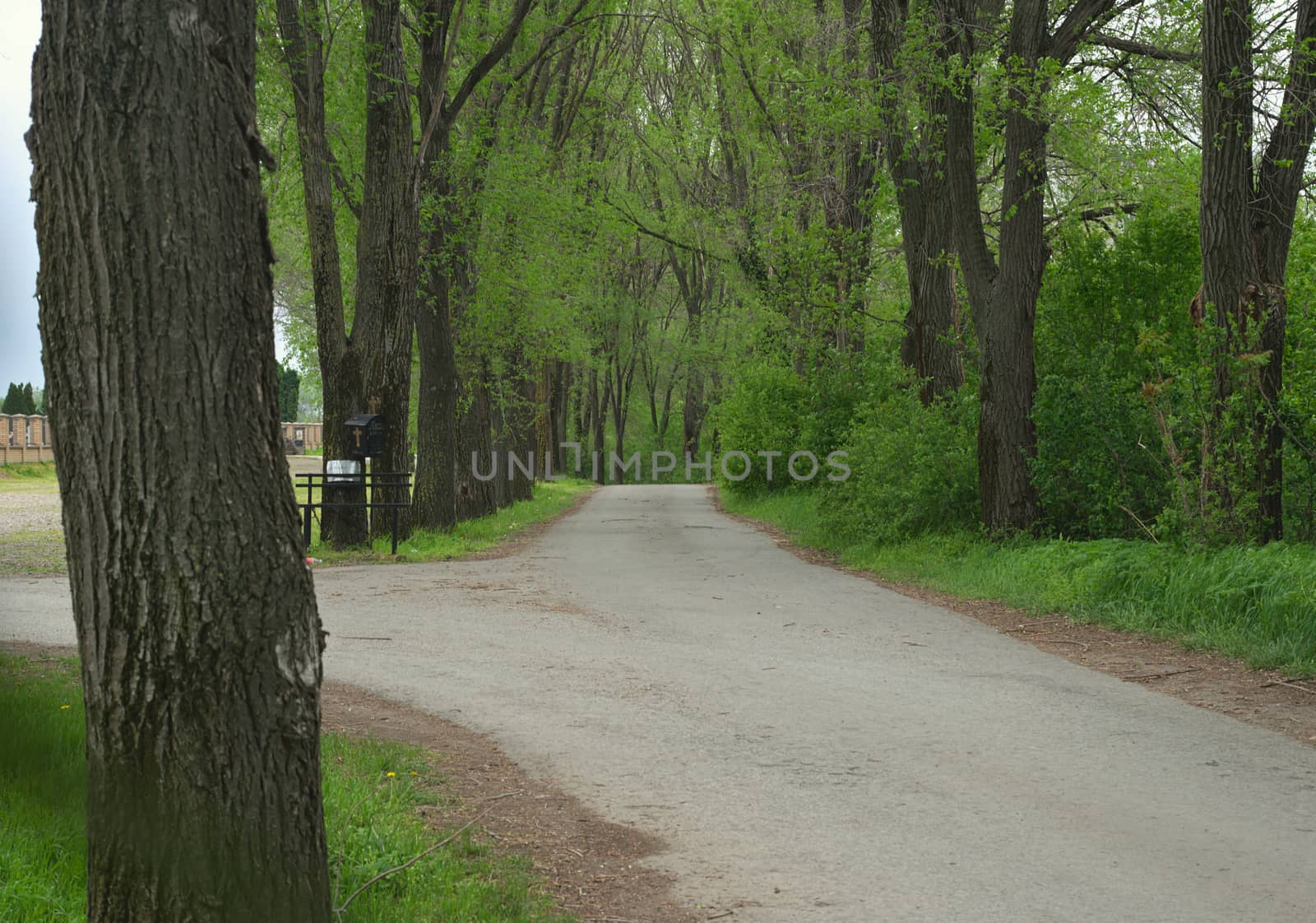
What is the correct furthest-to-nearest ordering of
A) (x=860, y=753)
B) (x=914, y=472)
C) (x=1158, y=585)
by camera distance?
(x=914, y=472), (x=1158, y=585), (x=860, y=753)

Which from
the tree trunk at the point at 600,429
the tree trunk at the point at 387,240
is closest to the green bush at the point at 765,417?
the tree trunk at the point at 387,240

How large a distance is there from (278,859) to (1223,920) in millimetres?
3244

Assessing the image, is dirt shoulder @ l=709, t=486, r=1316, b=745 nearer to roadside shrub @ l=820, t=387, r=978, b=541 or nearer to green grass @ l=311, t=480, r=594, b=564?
roadside shrub @ l=820, t=387, r=978, b=541

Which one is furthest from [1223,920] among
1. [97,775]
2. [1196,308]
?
[1196,308]

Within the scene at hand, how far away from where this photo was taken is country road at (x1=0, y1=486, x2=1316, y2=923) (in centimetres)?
Result: 487

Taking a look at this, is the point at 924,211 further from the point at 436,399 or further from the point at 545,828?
the point at 545,828

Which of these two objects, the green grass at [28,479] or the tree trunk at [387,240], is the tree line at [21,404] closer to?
the green grass at [28,479]

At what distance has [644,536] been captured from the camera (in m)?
→ 24.2

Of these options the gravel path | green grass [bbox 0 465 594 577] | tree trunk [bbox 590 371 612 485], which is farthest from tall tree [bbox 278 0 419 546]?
tree trunk [bbox 590 371 612 485]

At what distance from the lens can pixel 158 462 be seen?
11.3 feet

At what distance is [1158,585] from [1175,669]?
235 centimetres

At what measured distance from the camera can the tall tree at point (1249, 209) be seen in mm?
12008

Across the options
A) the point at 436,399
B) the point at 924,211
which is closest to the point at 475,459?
the point at 436,399

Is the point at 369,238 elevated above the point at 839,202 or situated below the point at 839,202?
below
